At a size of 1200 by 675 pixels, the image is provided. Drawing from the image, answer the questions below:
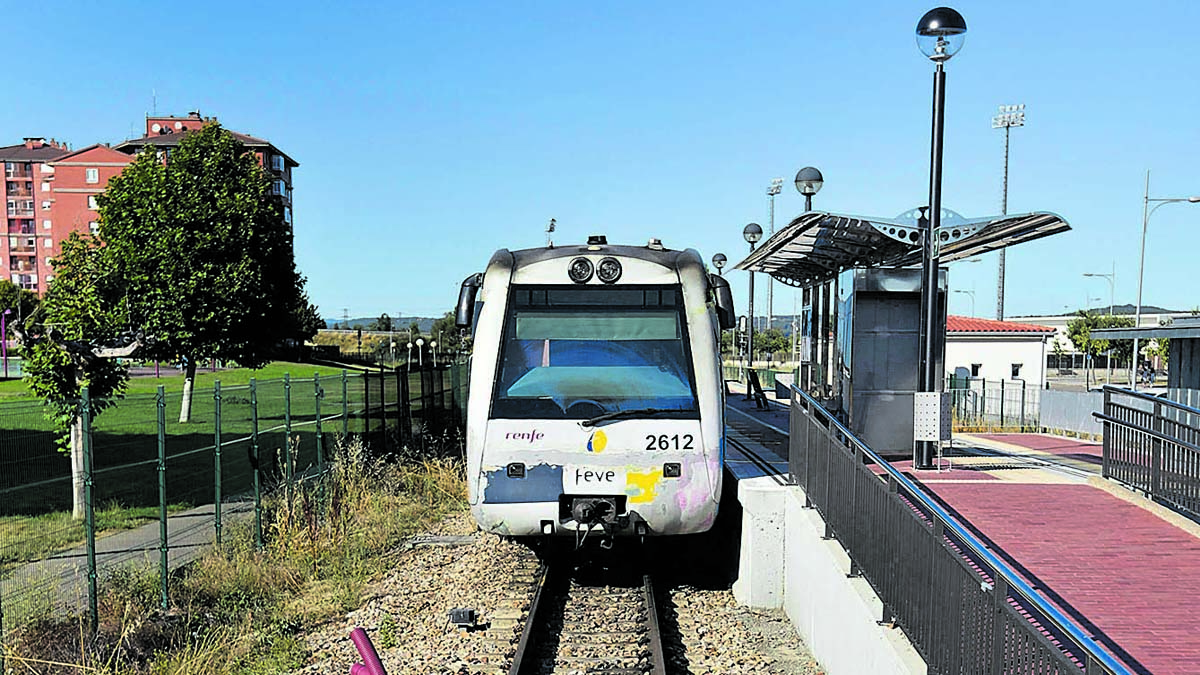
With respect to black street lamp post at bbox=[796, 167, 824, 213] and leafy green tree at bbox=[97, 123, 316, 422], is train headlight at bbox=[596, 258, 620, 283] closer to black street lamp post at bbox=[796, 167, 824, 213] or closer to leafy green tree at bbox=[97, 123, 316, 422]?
black street lamp post at bbox=[796, 167, 824, 213]

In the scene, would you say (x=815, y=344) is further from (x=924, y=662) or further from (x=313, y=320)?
(x=313, y=320)

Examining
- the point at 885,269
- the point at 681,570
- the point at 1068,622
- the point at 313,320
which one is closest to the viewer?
the point at 1068,622

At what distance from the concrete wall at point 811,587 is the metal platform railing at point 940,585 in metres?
0.12

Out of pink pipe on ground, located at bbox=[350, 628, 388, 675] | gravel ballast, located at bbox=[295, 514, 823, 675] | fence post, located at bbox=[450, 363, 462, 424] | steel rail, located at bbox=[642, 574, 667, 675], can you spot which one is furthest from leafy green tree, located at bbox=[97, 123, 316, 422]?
pink pipe on ground, located at bbox=[350, 628, 388, 675]

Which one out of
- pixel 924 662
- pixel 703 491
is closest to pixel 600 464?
pixel 703 491

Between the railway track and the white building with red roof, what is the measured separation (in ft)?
118

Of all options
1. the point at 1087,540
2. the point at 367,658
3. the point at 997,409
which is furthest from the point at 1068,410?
the point at 367,658

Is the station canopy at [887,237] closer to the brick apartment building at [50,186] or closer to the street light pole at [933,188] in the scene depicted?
the street light pole at [933,188]

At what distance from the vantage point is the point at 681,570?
464 inches

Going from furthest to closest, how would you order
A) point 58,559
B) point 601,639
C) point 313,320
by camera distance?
point 313,320 → point 58,559 → point 601,639

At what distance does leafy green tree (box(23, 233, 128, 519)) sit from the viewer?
12977 mm

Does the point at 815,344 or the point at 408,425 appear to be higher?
the point at 815,344

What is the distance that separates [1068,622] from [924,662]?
6.49 feet

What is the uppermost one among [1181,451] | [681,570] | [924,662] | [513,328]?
[513,328]
